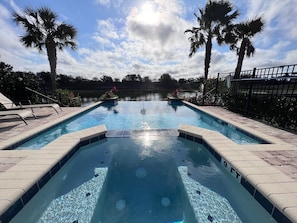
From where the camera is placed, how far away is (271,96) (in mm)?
6016

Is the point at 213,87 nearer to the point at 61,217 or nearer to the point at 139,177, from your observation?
the point at 139,177

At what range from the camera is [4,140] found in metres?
4.09

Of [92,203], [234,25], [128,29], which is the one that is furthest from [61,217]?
[234,25]

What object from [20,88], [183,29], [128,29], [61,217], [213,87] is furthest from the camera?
[183,29]

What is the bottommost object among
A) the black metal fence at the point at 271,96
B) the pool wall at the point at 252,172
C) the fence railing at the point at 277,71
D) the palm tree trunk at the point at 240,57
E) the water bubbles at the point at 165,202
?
the water bubbles at the point at 165,202

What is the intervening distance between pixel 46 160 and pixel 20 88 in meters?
8.58

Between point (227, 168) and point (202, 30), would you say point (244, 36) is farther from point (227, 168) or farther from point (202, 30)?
point (227, 168)

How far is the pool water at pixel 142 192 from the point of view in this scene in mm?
2219

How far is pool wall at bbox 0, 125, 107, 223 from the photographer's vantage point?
198cm

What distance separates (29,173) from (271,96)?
7.91 m

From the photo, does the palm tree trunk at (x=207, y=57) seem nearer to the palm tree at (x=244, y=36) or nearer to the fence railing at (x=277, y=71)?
the palm tree at (x=244, y=36)


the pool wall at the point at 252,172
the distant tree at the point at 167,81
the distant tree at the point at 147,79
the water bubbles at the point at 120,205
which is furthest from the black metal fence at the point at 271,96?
the distant tree at the point at 147,79

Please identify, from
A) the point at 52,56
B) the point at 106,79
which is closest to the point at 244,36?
the point at 52,56

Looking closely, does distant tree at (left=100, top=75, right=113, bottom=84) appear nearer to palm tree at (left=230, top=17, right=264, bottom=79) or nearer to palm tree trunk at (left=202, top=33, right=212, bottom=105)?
palm tree trunk at (left=202, top=33, right=212, bottom=105)
